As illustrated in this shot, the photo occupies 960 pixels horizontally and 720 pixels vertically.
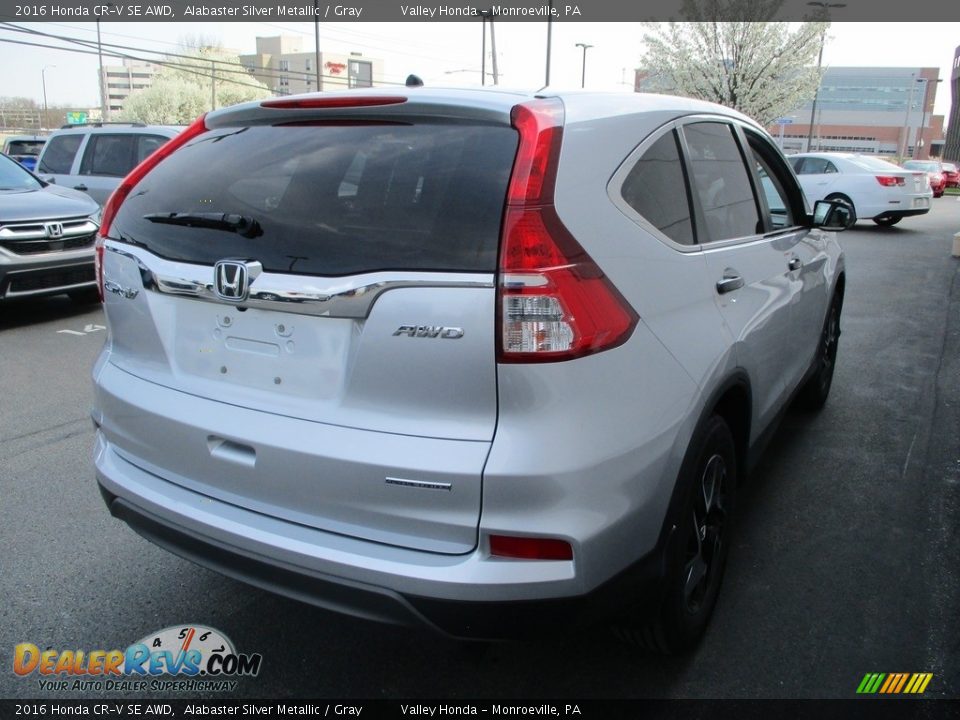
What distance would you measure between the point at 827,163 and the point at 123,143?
1434 centimetres

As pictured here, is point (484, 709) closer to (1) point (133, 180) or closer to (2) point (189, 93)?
(1) point (133, 180)

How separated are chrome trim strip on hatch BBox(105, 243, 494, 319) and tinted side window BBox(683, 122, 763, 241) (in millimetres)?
1228

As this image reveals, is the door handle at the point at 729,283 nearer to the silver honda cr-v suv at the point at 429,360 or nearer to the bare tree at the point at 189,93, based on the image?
the silver honda cr-v suv at the point at 429,360

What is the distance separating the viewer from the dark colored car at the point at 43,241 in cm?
726

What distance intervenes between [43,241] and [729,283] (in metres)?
6.95

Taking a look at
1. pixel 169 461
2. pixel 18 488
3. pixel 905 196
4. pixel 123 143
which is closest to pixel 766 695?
pixel 169 461

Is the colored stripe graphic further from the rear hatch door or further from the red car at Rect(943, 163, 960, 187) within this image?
the red car at Rect(943, 163, 960, 187)

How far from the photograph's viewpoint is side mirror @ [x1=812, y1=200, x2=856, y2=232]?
4.25 meters

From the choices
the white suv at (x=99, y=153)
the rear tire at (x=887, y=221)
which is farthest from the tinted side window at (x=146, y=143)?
the rear tire at (x=887, y=221)

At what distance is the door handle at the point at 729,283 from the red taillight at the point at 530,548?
1.13 m

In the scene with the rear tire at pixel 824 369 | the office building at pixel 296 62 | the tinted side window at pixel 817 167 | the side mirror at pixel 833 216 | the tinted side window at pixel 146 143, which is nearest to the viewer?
the side mirror at pixel 833 216

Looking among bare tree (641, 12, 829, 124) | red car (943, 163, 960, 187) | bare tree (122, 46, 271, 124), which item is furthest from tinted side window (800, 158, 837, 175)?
bare tree (122, 46, 271, 124)

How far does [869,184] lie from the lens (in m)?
16.9

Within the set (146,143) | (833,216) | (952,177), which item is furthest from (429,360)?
(952,177)
